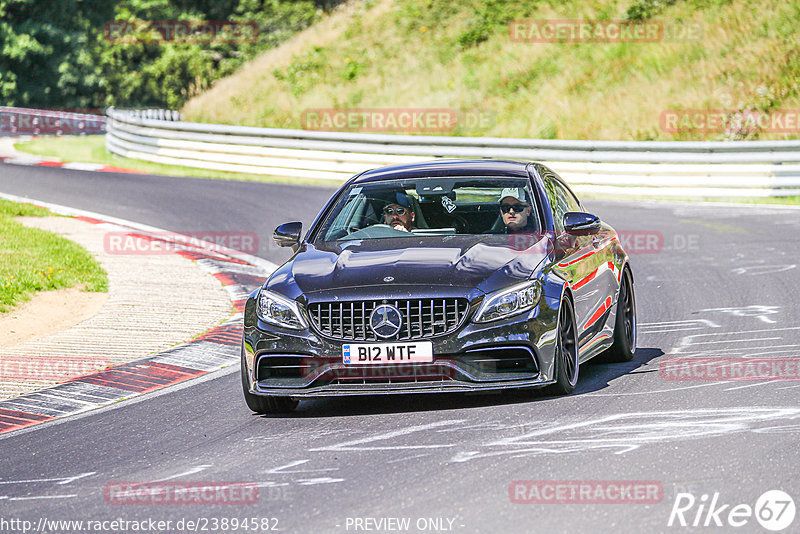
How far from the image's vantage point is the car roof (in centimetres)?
941

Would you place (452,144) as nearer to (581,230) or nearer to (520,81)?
(520,81)

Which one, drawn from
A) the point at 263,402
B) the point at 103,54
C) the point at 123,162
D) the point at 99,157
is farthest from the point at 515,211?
the point at 103,54

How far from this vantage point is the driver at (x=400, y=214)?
9156 millimetres

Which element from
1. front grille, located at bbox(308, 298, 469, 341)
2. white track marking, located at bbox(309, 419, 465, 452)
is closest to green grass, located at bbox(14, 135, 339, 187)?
front grille, located at bbox(308, 298, 469, 341)

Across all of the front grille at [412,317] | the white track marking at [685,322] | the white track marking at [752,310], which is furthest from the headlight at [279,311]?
the white track marking at [752,310]

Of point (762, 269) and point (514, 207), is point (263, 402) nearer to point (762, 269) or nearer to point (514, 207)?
point (514, 207)

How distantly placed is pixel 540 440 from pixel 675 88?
2319 cm

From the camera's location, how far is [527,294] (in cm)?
783

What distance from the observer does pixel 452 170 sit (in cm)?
947

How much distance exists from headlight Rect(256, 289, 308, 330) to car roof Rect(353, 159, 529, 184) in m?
1.77

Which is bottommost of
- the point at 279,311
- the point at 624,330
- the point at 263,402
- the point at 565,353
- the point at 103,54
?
the point at 263,402

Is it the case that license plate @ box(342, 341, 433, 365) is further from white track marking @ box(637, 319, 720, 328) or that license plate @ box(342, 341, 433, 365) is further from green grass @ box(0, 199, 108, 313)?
green grass @ box(0, 199, 108, 313)

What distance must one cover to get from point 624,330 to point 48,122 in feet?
140

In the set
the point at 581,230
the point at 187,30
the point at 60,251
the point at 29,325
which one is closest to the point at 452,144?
the point at 60,251
